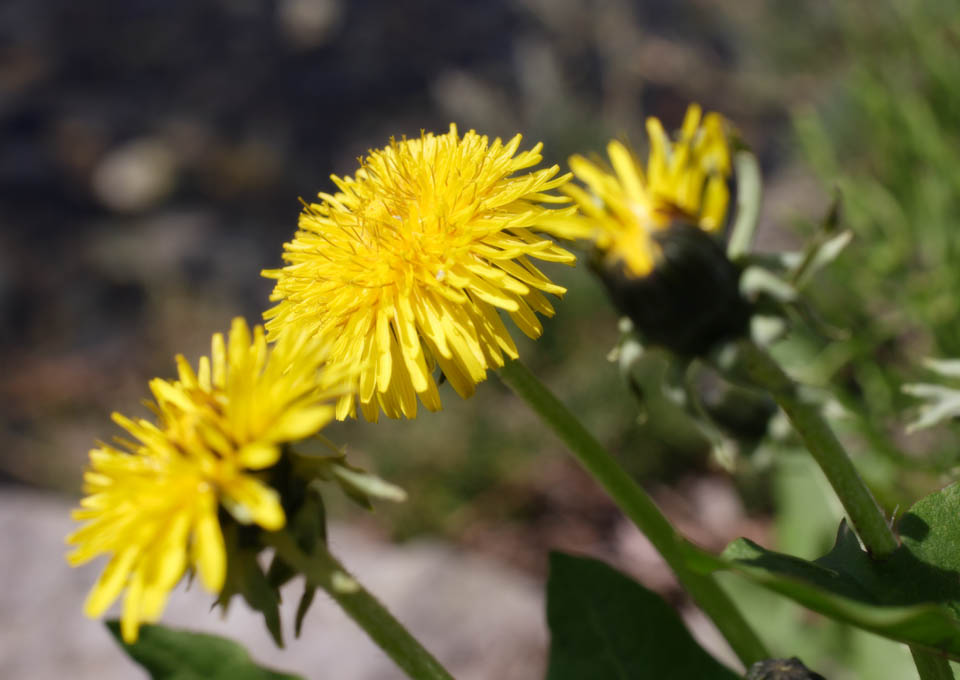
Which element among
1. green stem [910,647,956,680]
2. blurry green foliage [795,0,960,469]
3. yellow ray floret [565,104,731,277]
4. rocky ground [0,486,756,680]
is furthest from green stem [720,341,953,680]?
rocky ground [0,486,756,680]

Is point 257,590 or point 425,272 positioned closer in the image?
point 257,590

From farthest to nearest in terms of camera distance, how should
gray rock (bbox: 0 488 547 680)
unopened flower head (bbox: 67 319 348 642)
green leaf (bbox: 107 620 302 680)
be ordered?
gray rock (bbox: 0 488 547 680) < green leaf (bbox: 107 620 302 680) < unopened flower head (bbox: 67 319 348 642)

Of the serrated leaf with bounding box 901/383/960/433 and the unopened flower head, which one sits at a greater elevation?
the unopened flower head

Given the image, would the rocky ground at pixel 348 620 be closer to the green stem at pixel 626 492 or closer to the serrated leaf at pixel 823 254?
the green stem at pixel 626 492

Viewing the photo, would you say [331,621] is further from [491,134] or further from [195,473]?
[491,134]

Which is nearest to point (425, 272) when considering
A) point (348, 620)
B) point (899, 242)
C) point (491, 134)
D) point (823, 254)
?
point (823, 254)

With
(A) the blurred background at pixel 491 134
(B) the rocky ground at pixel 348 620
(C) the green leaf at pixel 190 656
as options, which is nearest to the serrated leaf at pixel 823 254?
(A) the blurred background at pixel 491 134

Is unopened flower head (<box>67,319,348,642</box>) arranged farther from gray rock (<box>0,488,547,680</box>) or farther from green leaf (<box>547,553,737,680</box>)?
gray rock (<box>0,488,547,680</box>)

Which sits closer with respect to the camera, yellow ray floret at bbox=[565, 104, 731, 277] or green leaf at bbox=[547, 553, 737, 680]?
yellow ray floret at bbox=[565, 104, 731, 277]
